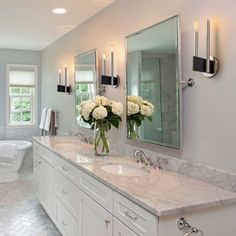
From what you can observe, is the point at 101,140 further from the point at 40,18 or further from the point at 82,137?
the point at 40,18

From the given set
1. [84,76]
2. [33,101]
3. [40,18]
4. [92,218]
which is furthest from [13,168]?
[92,218]

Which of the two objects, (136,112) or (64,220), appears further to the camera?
(64,220)

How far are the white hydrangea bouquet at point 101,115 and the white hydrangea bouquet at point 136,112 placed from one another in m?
0.09

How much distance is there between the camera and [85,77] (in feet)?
12.7

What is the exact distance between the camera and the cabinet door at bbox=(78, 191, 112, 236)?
1908 millimetres

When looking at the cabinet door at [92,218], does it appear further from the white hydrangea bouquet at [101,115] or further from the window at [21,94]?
the window at [21,94]

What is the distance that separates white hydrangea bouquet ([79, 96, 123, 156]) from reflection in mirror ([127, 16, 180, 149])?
12 centimetres

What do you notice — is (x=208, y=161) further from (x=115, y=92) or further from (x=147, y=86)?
(x=115, y=92)

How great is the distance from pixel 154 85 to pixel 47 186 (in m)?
1.81

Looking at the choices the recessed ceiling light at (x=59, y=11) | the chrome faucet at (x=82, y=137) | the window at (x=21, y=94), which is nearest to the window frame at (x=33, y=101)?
the window at (x=21, y=94)

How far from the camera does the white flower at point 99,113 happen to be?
8.73 ft

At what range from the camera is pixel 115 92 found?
3182 millimetres

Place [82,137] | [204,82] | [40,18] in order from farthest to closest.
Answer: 1. [82,137]
2. [40,18]
3. [204,82]

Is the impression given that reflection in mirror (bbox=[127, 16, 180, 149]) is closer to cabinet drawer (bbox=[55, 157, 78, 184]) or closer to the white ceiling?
cabinet drawer (bbox=[55, 157, 78, 184])
